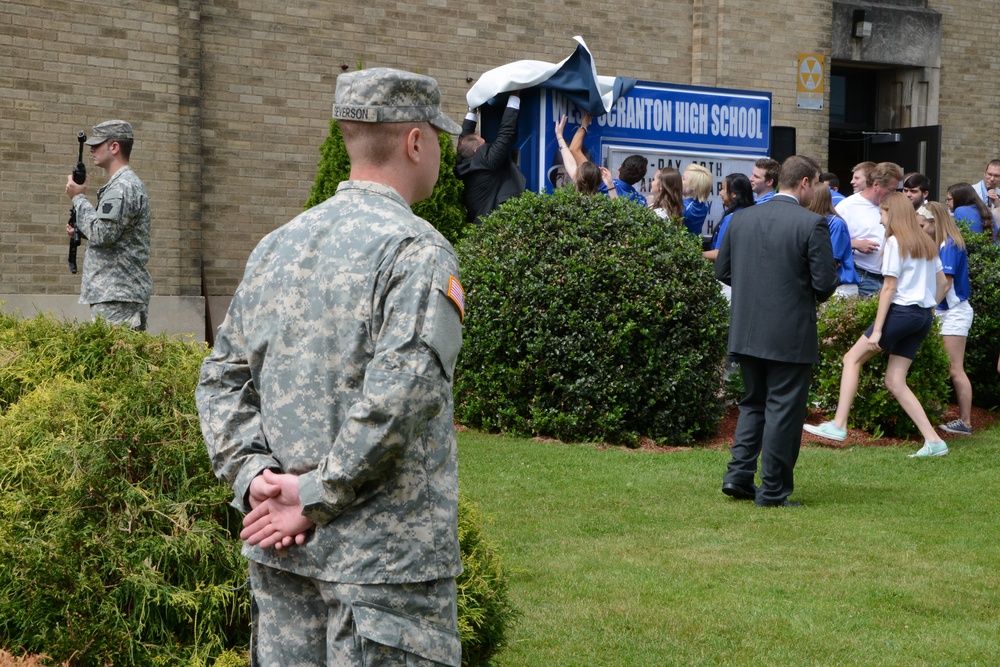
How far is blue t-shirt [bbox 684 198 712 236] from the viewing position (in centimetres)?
1152

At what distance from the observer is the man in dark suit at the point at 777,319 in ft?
23.4

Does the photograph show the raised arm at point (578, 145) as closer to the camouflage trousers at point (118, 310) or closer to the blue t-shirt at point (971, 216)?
the blue t-shirt at point (971, 216)

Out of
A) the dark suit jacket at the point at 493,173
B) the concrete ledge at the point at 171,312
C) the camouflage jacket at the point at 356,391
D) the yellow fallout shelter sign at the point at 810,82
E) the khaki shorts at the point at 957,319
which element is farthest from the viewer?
the yellow fallout shelter sign at the point at 810,82

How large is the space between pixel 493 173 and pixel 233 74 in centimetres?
438

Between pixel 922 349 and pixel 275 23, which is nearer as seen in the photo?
pixel 922 349

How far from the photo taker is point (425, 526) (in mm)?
2621

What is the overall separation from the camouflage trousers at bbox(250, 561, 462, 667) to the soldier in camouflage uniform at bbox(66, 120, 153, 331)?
587 cm

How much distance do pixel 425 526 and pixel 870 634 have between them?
306 cm

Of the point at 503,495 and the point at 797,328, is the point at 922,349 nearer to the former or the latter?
the point at 797,328

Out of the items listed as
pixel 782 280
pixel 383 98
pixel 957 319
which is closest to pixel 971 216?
pixel 957 319

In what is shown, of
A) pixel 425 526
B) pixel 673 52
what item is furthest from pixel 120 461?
pixel 673 52

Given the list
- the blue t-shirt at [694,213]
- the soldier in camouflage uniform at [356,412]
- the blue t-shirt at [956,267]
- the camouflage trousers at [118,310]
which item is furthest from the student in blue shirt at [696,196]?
the soldier in camouflage uniform at [356,412]

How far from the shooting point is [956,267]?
1034 cm

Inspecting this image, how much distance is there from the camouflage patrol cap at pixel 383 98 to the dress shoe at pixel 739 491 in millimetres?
5274
